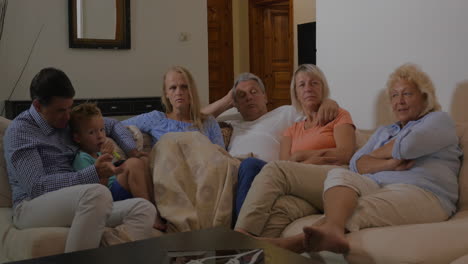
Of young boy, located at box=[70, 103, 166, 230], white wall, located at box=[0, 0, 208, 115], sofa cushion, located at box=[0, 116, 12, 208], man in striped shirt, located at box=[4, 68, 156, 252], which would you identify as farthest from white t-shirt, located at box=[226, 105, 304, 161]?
white wall, located at box=[0, 0, 208, 115]

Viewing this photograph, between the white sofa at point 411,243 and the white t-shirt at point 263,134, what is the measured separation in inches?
46.9

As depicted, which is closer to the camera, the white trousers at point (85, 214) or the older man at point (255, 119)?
the white trousers at point (85, 214)

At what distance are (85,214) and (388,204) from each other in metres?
1.19

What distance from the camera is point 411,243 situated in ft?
6.24

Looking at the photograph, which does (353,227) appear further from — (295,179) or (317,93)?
(317,93)

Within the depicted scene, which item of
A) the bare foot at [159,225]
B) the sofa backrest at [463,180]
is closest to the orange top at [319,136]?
the sofa backrest at [463,180]

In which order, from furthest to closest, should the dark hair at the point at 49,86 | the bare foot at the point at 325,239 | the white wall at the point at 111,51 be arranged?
the white wall at the point at 111,51, the dark hair at the point at 49,86, the bare foot at the point at 325,239

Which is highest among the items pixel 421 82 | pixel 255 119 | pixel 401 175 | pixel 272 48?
pixel 272 48

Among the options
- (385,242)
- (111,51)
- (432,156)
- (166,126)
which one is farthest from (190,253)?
(111,51)

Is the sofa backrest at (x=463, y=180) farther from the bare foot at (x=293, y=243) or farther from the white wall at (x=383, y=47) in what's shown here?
the bare foot at (x=293, y=243)

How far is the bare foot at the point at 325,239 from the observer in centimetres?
200

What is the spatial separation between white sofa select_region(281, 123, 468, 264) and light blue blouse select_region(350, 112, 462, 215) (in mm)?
259

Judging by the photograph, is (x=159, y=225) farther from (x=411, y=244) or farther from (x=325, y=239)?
(x=411, y=244)

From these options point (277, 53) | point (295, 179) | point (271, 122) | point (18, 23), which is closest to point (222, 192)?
point (295, 179)
